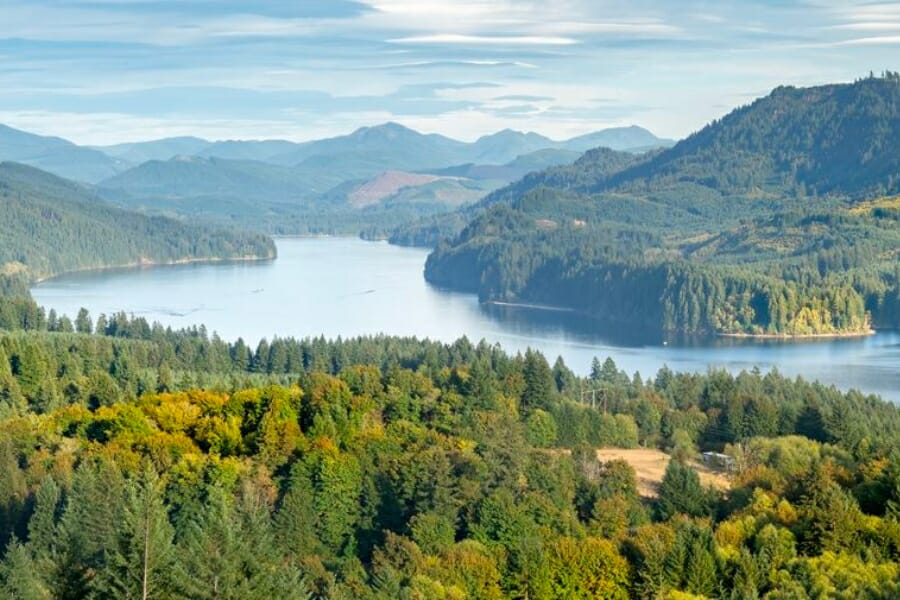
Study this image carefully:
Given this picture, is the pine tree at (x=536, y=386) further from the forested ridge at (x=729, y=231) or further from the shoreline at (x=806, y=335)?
the forested ridge at (x=729, y=231)

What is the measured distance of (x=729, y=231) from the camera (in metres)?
124

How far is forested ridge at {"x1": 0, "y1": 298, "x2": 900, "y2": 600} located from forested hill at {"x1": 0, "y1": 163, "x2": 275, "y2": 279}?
84.6m

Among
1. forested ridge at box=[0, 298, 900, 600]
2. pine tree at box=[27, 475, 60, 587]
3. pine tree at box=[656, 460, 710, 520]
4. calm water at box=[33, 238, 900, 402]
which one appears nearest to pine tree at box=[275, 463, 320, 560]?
forested ridge at box=[0, 298, 900, 600]

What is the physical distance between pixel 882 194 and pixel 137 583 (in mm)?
118609

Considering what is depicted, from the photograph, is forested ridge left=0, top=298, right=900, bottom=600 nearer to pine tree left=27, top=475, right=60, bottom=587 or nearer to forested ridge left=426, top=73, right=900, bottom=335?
pine tree left=27, top=475, right=60, bottom=587

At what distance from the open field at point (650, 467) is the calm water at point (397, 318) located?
2235cm

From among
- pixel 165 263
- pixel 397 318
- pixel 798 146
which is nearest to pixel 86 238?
pixel 165 263

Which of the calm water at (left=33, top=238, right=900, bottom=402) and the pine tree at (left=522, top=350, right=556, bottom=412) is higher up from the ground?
the pine tree at (left=522, top=350, right=556, bottom=412)

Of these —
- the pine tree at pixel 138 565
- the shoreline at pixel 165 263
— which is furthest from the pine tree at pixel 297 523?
the shoreline at pixel 165 263

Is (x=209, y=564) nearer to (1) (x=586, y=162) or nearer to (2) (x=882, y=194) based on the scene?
(2) (x=882, y=194)

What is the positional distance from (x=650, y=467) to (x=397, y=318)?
5046 cm

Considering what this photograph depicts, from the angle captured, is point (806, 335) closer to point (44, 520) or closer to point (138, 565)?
point (44, 520)

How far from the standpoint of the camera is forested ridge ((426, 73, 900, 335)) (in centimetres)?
8962

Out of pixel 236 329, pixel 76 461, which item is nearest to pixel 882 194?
pixel 236 329
